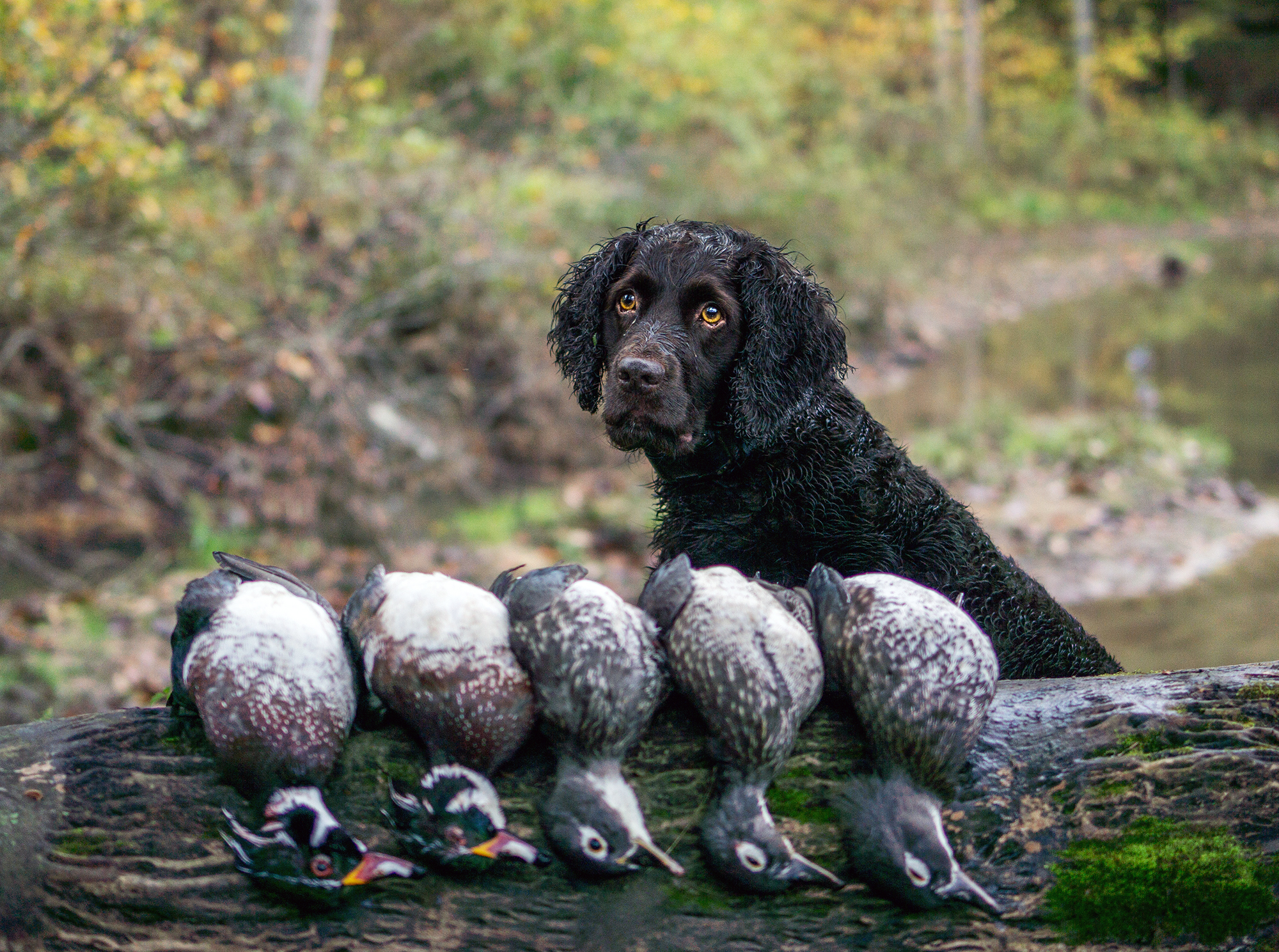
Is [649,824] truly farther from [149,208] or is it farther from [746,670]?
[149,208]

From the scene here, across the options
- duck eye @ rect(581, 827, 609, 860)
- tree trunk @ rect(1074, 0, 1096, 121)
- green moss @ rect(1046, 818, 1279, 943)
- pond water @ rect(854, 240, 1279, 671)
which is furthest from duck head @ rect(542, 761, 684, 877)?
tree trunk @ rect(1074, 0, 1096, 121)

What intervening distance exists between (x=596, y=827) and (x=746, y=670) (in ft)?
1.37

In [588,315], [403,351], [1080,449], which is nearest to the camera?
[588,315]

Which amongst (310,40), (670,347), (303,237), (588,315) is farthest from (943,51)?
(670,347)

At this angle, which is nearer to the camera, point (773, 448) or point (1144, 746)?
point (1144, 746)

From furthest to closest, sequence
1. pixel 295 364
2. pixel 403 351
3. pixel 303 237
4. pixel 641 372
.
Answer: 1. pixel 403 351
2. pixel 303 237
3. pixel 295 364
4. pixel 641 372

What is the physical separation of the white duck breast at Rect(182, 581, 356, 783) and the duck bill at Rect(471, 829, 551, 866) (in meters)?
0.35

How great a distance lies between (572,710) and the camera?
6.79 feet

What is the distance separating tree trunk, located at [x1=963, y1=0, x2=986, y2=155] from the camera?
3500 cm

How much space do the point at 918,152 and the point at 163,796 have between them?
3152 cm

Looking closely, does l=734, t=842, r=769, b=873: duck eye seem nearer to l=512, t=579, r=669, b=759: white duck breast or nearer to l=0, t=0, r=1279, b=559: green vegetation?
l=512, t=579, r=669, b=759: white duck breast

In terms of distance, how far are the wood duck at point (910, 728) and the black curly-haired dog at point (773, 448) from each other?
3.34ft

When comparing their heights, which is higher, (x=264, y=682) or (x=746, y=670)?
(x=746, y=670)

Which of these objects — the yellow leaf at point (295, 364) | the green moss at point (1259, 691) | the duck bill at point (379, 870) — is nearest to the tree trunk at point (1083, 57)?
the yellow leaf at point (295, 364)
